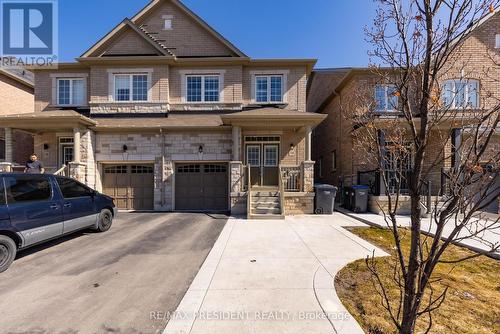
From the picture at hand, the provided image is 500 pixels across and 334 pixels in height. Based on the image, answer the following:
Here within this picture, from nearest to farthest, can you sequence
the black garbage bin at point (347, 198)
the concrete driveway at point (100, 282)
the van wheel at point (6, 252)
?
1. the concrete driveway at point (100, 282)
2. the van wheel at point (6, 252)
3. the black garbage bin at point (347, 198)

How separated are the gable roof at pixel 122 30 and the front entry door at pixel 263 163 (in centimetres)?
679

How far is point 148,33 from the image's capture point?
1338 centimetres


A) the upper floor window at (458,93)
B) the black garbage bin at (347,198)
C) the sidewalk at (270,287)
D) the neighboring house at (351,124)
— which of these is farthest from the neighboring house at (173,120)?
the upper floor window at (458,93)

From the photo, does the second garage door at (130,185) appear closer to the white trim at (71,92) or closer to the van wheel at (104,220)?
the white trim at (71,92)

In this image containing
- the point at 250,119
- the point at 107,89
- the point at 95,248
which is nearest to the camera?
the point at 95,248

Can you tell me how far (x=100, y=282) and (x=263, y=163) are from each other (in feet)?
29.7

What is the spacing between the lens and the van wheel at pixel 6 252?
4.57m

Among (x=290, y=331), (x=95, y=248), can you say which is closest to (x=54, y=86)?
(x=95, y=248)

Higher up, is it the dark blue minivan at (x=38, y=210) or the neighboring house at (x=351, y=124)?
the neighboring house at (x=351, y=124)

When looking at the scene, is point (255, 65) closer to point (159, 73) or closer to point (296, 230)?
point (159, 73)

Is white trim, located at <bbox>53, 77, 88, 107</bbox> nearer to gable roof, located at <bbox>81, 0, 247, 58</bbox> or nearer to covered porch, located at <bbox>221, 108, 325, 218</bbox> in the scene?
gable roof, located at <bbox>81, 0, 247, 58</bbox>

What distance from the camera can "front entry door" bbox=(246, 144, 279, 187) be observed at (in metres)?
12.1

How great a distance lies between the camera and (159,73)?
12391mm

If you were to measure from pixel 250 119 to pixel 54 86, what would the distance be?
11.1m
